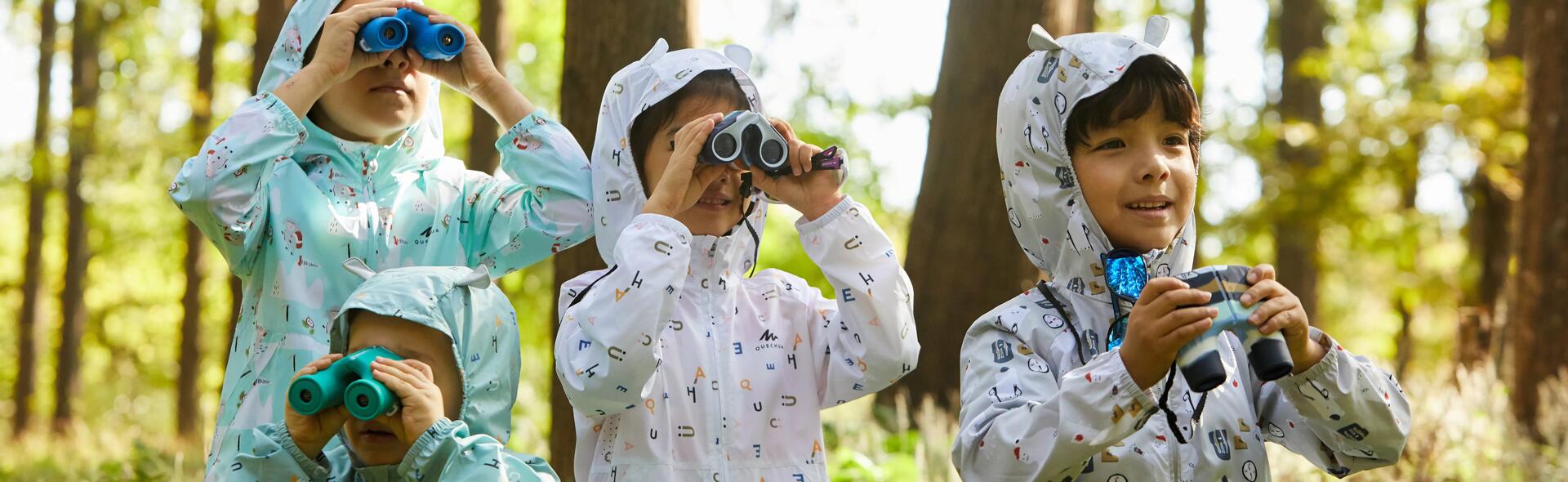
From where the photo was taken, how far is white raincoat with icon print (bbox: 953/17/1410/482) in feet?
8.36

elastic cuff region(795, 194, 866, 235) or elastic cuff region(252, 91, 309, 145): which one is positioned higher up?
elastic cuff region(252, 91, 309, 145)

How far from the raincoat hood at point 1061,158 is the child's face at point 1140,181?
4 cm

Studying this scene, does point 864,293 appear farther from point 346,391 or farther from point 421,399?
point 346,391

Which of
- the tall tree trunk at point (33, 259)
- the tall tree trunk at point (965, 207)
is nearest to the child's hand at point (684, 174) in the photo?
the tall tree trunk at point (965, 207)

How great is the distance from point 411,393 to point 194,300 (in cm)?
1408

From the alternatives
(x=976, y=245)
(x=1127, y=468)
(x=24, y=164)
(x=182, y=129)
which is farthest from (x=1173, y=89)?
(x=24, y=164)

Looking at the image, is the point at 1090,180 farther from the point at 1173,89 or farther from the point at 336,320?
the point at 336,320

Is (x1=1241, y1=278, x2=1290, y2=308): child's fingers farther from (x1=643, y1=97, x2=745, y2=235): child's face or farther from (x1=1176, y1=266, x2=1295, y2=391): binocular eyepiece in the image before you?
(x1=643, y1=97, x2=745, y2=235): child's face


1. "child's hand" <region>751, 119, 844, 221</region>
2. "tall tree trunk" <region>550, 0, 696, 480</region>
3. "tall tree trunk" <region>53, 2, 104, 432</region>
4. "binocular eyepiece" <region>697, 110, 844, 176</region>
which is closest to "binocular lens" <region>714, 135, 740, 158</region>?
"binocular eyepiece" <region>697, 110, 844, 176</region>

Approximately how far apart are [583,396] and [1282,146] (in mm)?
16571

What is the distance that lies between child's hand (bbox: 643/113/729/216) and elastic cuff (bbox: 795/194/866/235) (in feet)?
0.81

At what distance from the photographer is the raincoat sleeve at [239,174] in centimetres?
357

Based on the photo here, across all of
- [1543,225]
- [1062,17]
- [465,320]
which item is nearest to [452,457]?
[465,320]

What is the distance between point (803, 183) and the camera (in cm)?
336
